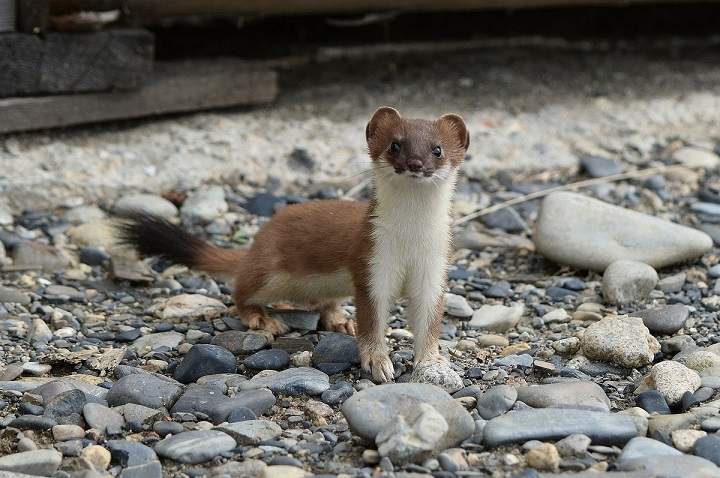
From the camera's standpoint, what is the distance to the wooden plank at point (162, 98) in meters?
5.39

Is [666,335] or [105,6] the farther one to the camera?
[105,6]

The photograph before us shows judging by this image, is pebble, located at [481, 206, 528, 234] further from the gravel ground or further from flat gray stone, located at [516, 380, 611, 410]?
flat gray stone, located at [516, 380, 611, 410]

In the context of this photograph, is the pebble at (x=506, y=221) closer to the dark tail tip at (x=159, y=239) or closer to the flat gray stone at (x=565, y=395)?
the dark tail tip at (x=159, y=239)

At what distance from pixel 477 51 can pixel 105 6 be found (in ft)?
9.37

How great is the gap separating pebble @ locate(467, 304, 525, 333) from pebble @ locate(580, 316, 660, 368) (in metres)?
0.47

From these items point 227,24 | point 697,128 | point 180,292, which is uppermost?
point 227,24

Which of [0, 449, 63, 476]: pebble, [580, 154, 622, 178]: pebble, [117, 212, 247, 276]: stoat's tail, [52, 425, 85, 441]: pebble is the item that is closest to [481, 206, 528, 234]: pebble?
[580, 154, 622, 178]: pebble

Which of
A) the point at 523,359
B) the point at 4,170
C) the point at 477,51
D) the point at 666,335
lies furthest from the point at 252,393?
the point at 477,51

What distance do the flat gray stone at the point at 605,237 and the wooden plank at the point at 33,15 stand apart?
2.64 meters

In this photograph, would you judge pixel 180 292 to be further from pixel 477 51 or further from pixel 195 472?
pixel 477 51

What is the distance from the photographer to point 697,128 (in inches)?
269

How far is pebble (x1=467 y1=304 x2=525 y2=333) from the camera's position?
Result: 420cm

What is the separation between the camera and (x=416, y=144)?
3424 millimetres

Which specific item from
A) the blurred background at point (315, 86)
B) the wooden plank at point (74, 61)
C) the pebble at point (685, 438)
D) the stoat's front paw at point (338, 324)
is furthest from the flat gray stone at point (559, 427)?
the wooden plank at point (74, 61)
